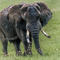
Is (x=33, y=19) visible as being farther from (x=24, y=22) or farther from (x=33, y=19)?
(x=24, y=22)

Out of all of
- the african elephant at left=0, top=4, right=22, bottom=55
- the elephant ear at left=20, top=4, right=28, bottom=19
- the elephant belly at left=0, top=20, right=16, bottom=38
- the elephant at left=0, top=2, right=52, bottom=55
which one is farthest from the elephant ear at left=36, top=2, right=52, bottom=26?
the elephant belly at left=0, top=20, right=16, bottom=38

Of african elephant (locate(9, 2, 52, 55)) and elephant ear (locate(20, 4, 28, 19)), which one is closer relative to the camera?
african elephant (locate(9, 2, 52, 55))

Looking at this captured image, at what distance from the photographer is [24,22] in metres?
12.2

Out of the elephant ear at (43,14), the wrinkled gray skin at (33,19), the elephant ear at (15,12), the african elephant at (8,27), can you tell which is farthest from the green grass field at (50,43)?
the elephant ear at (15,12)

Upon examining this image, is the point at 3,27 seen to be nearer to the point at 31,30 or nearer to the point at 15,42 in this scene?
the point at 15,42

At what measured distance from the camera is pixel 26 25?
1167 cm

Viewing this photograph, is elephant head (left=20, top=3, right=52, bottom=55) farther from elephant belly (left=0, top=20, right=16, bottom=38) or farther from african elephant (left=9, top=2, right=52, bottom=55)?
elephant belly (left=0, top=20, right=16, bottom=38)

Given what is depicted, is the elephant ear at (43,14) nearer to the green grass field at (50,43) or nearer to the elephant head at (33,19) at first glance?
the elephant head at (33,19)

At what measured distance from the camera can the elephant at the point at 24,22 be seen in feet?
37.1

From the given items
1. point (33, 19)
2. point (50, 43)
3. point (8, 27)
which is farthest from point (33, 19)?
point (50, 43)

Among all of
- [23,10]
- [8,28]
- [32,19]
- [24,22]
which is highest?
[23,10]

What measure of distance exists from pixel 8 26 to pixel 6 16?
1.55 ft

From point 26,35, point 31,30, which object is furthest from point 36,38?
point 26,35

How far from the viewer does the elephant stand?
11.3 meters
